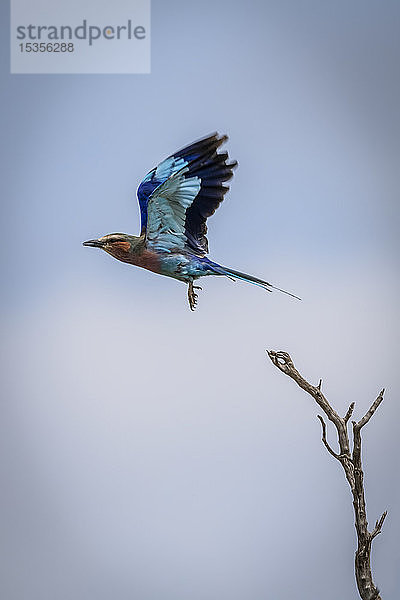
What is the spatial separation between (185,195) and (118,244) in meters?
0.22

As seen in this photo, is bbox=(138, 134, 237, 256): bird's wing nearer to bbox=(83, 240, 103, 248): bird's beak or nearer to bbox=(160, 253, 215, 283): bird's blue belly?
bbox=(160, 253, 215, 283): bird's blue belly

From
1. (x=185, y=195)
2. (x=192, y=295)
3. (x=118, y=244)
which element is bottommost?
(x=192, y=295)

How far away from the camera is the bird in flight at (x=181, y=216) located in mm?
1914

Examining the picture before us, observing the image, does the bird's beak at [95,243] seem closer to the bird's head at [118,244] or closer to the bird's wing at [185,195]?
the bird's head at [118,244]

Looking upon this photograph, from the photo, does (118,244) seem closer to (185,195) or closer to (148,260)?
(148,260)

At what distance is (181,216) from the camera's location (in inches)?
76.7

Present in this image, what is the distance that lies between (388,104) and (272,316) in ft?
2.17

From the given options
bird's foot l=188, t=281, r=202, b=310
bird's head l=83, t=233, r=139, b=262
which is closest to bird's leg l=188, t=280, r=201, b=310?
bird's foot l=188, t=281, r=202, b=310

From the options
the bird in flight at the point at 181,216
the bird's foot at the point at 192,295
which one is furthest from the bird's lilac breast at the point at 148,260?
the bird's foot at the point at 192,295

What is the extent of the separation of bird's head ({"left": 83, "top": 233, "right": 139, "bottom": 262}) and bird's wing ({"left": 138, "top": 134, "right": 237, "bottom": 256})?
0.05 meters

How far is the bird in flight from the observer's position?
1914 millimetres

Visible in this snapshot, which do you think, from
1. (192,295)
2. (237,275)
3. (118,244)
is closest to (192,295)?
(192,295)

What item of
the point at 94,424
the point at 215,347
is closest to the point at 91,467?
the point at 94,424

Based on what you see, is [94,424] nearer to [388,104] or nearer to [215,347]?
[215,347]
